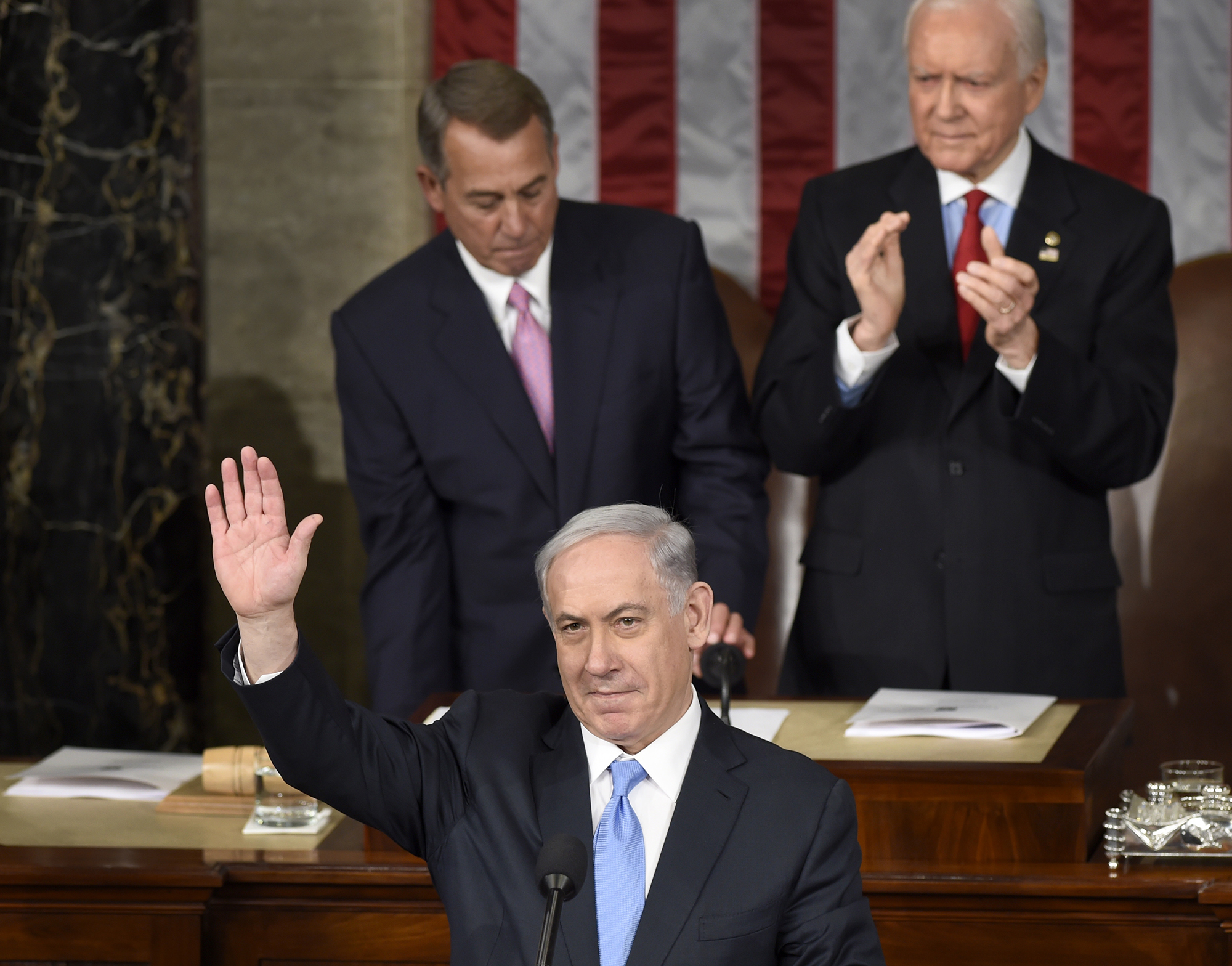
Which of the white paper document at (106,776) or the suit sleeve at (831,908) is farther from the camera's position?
the white paper document at (106,776)

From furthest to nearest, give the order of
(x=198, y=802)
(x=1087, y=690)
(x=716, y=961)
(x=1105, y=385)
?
1. (x=1087, y=690)
2. (x=1105, y=385)
3. (x=198, y=802)
4. (x=716, y=961)

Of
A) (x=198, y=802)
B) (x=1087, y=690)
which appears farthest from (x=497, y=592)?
(x=1087, y=690)

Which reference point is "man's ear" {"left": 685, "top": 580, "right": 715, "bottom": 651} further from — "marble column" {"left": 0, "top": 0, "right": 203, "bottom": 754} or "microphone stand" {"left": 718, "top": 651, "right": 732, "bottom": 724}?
"marble column" {"left": 0, "top": 0, "right": 203, "bottom": 754}

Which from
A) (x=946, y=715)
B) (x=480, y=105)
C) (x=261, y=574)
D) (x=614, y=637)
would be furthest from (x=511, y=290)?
(x=261, y=574)

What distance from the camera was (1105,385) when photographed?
3033 mm

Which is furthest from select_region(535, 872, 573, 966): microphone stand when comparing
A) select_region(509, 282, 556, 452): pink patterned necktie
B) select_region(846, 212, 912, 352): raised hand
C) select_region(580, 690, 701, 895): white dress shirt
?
select_region(509, 282, 556, 452): pink patterned necktie

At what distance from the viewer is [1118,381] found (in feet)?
10.1

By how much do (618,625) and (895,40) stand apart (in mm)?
3065

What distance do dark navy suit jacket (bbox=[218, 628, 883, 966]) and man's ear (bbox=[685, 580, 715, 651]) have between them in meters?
0.09

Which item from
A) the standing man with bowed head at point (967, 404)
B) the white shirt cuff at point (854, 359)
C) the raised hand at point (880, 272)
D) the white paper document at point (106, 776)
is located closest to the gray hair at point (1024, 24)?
the standing man with bowed head at point (967, 404)

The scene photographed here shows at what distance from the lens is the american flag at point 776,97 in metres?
4.64

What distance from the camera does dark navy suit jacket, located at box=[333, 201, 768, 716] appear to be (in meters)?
3.30

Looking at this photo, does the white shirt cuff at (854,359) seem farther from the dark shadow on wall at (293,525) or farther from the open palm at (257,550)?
the dark shadow on wall at (293,525)

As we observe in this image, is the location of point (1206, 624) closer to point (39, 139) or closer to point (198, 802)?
point (198, 802)
